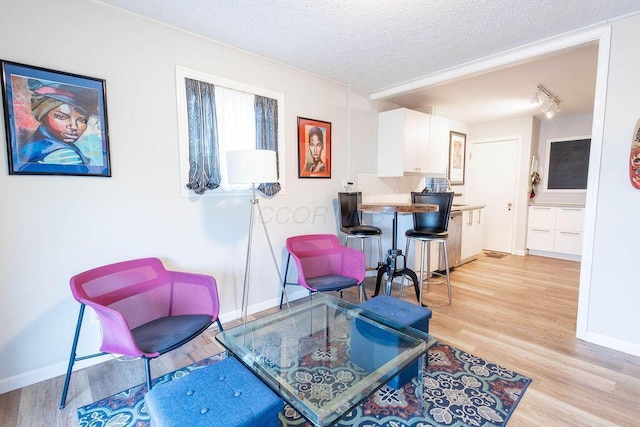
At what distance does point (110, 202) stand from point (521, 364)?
123 inches

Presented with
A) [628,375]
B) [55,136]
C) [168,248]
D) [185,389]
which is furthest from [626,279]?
[55,136]

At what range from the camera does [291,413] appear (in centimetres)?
168

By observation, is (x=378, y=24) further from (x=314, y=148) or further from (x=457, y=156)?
(x=457, y=156)

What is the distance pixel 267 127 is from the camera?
114 inches

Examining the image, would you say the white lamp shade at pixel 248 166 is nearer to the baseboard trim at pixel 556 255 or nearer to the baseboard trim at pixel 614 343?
the baseboard trim at pixel 614 343

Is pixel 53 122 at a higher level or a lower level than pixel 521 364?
higher

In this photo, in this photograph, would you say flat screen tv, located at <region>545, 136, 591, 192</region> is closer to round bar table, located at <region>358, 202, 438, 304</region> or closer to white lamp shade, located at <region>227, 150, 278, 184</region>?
round bar table, located at <region>358, 202, 438, 304</region>

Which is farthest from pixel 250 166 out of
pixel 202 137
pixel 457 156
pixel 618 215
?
pixel 457 156

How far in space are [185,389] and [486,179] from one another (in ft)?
19.7

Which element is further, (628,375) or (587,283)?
(587,283)

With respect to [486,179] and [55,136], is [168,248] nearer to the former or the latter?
[55,136]

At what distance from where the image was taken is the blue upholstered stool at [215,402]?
3.61ft

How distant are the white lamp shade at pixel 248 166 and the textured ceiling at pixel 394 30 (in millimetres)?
972

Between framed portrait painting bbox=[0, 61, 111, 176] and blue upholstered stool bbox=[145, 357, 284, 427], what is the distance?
5.20ft
